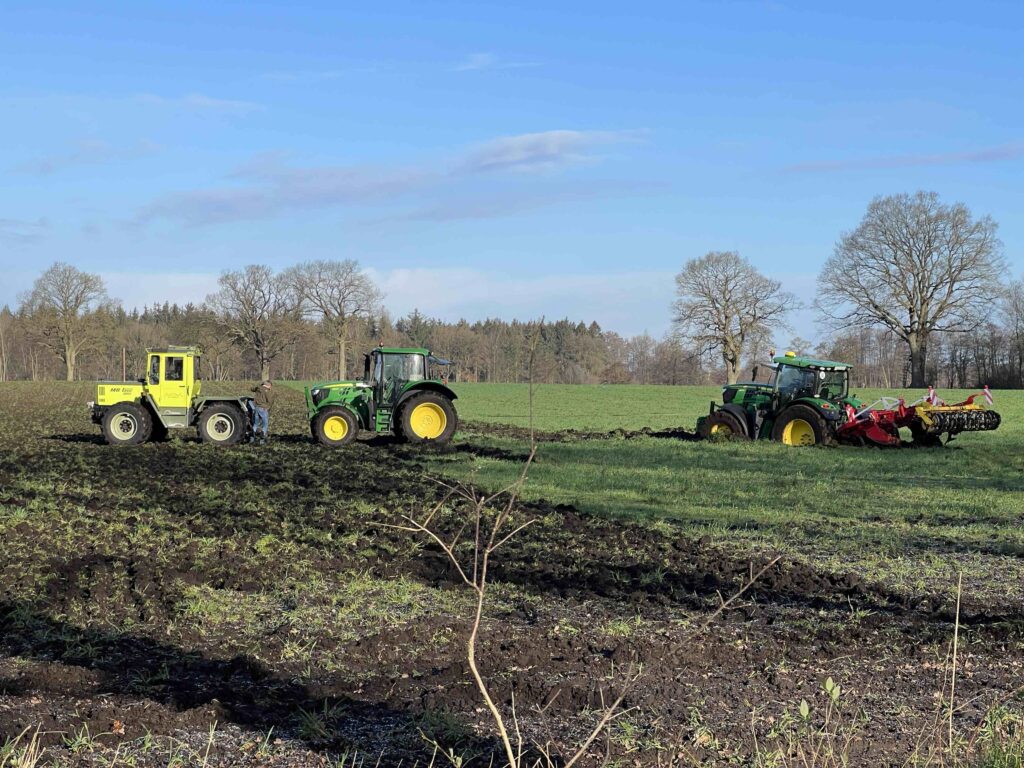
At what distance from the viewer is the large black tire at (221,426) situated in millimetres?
21672

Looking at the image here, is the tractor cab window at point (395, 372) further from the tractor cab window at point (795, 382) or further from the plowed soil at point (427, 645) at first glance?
the plowed soil at point (427, 645)

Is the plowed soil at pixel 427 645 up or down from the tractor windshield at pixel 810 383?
down

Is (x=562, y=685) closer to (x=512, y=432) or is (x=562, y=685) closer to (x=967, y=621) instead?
(x=967, y=621)

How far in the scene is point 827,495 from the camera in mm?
14164

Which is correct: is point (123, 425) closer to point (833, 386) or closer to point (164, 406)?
point (164, 406)

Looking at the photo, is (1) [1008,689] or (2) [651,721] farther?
(1) [1008,689]

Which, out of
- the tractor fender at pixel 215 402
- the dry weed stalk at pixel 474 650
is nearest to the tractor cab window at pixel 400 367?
the tractor fender at pixel 215 402

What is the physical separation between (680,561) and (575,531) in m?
1.99

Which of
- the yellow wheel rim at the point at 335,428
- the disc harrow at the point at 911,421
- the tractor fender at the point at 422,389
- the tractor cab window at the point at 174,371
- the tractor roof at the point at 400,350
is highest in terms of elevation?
the tractor roof at the point at 400,350

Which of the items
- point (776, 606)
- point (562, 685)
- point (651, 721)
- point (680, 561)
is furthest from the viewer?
point (680, 561)

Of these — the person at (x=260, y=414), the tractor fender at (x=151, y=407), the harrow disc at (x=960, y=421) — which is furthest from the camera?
the person at (x=260, y=414)

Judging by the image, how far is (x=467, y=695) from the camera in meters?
5.37

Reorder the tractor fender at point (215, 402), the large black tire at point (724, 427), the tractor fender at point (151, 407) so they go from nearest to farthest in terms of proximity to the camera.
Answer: the tractor fender at point (151, 407) < the tractor fender at point (215, 402) < the large black tire at point (724, 427)

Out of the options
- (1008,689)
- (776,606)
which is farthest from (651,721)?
(776,606)
